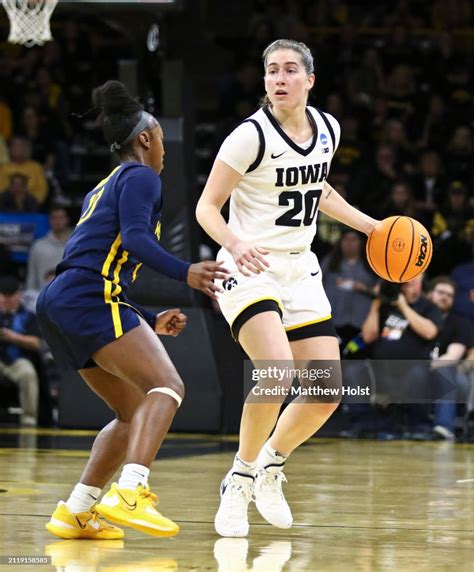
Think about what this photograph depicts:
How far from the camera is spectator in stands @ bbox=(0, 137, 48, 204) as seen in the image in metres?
13.9

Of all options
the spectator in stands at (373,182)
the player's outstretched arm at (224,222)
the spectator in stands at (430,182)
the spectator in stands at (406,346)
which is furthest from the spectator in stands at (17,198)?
the player's outstretched arm at (224,222)

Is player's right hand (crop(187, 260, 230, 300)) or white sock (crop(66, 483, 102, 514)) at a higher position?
player's right hand (crop(187, 260, 230, 300))

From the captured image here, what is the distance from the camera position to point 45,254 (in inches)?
487

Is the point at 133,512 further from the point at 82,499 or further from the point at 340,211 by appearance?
the point at 340,211

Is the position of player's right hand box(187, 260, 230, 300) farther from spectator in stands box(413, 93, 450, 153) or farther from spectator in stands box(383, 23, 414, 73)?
spectator in stands box(383, 23, 414, 73)

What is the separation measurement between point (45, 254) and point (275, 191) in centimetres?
701

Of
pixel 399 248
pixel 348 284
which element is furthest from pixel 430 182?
pixel 399 248

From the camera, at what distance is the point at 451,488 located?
7398mm

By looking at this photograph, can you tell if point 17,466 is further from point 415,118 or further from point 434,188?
point 415,118

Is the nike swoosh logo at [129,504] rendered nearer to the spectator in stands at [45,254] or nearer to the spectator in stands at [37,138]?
the spectator in stands at [45,254]

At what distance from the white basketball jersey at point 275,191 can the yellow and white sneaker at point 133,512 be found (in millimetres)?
1354

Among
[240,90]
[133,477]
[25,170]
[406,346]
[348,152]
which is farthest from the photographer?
[240,90]

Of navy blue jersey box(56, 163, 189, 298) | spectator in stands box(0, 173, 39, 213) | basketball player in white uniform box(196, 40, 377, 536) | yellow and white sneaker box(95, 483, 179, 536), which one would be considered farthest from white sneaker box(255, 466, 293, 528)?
spectator in stands box(0, 173, 39, 213)

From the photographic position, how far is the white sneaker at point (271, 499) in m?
5.66
